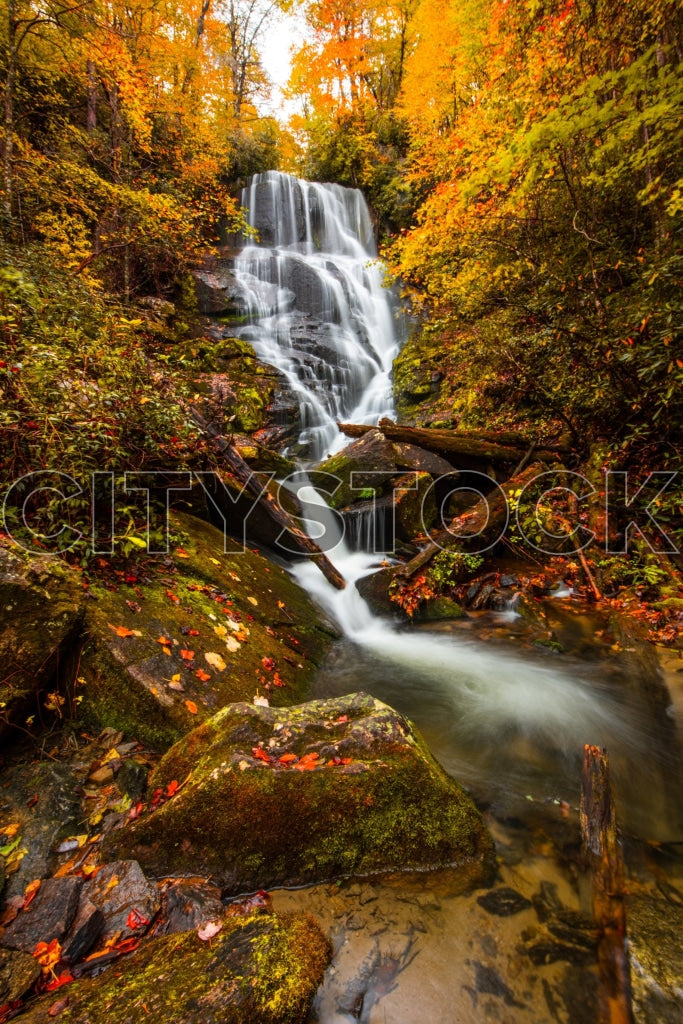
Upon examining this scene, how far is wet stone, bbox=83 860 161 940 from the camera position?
1.79 metres

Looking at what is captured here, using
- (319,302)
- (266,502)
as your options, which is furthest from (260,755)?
(319,302)

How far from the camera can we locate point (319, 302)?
1702cm

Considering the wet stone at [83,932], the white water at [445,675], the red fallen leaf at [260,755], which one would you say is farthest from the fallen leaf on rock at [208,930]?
the white water at [445,675]

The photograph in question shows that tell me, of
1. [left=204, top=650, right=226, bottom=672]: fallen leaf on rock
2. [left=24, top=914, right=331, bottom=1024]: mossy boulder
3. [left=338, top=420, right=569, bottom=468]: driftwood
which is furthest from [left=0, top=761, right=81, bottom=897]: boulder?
[left=338, top=420, right=569, bottom=468]: driftwood

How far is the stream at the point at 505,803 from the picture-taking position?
174 cm

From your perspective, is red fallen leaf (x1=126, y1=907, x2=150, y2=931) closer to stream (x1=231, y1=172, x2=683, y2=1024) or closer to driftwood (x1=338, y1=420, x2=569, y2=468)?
stream (x1=231, y1=172, x2=683, y2=1024)

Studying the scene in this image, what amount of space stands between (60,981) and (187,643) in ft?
6.04

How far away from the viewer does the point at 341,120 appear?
22484 millimetres

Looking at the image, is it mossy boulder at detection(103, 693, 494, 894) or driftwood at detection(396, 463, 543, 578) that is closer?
mossy boulder at detection(103, 693, 494, 894)

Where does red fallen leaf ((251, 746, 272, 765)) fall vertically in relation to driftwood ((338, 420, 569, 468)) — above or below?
below

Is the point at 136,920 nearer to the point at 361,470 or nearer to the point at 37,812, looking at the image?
the point at 37,812

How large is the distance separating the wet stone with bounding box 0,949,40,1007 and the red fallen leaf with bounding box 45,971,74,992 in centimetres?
5

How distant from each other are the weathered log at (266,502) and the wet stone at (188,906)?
425cm

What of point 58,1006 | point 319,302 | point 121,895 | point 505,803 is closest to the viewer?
point 58,1006
